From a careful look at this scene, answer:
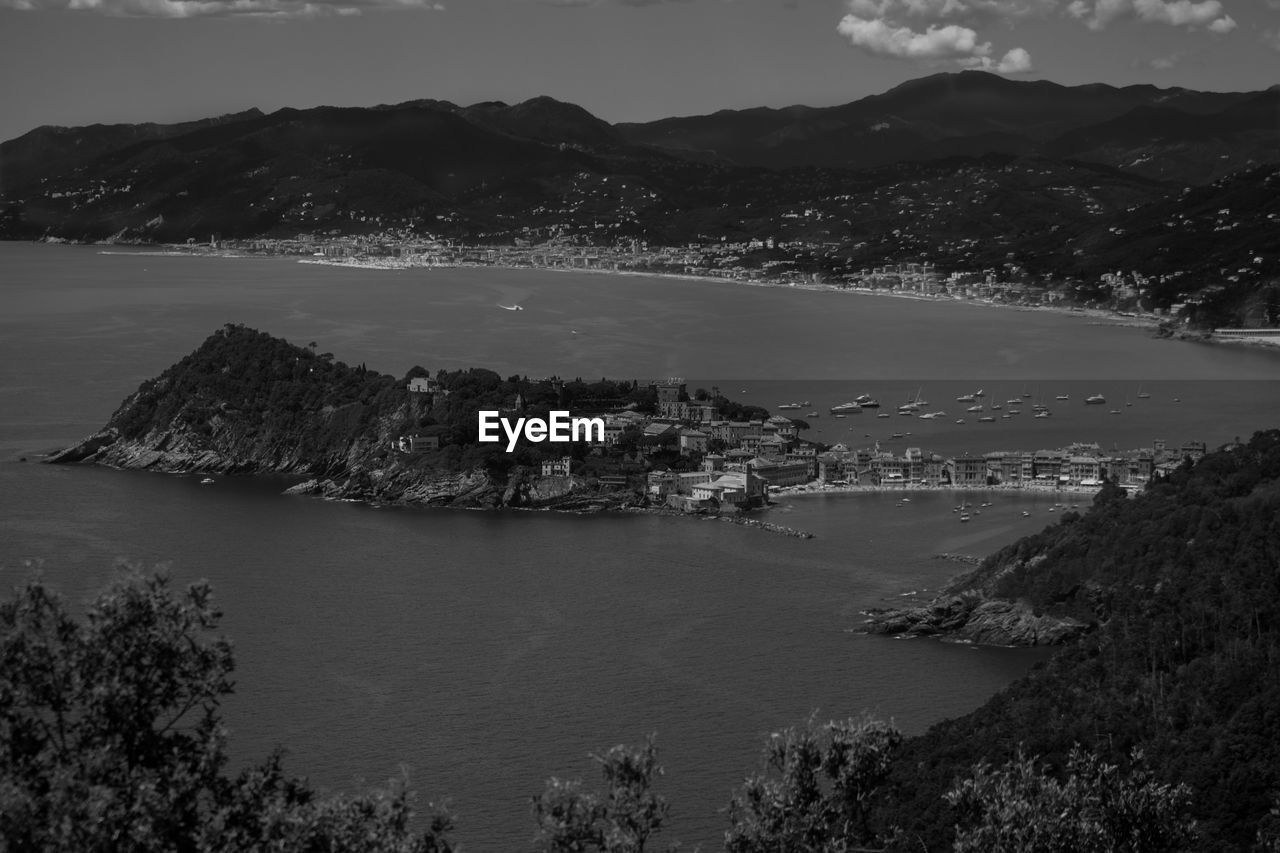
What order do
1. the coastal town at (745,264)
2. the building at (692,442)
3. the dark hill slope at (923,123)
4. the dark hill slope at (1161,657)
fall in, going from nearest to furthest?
1. the dark hill slope at (1161,657)
2. the building at (692,442)
3. the coastal town at (745,264)
4. the dark hill slope at (923,123)

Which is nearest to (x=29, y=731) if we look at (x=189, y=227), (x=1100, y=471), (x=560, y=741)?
(x=560, y=741)

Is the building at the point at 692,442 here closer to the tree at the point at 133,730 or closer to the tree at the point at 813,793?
the tree at the point at 813,793

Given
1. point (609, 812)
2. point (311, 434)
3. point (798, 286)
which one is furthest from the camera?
point (798, 286)

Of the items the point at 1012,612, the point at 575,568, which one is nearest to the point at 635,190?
the point at 575,568

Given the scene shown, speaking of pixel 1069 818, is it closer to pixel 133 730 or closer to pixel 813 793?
pixel 813 793

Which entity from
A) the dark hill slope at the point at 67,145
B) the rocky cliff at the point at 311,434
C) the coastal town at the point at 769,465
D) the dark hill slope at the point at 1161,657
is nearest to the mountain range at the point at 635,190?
the dark hill slope at the point at 67,145

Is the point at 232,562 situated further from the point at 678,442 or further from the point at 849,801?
the point at 849,801
